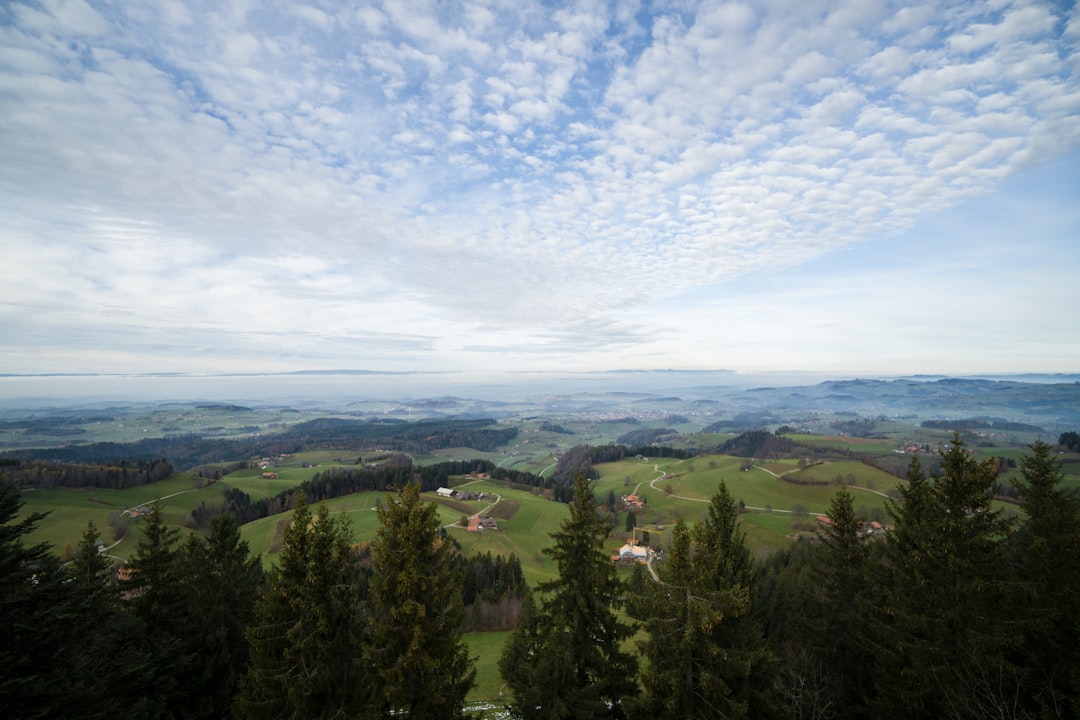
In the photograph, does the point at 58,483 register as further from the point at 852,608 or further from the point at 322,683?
the point at 852,608

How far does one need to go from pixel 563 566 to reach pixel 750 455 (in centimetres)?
15699

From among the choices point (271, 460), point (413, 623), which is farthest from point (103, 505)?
point (413, 623)

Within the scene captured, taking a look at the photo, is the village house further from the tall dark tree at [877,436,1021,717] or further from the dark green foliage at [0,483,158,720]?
the tall dark tree at [877,436,1021,717]

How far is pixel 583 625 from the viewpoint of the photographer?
14.9m

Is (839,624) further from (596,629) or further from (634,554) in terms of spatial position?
(634,554)

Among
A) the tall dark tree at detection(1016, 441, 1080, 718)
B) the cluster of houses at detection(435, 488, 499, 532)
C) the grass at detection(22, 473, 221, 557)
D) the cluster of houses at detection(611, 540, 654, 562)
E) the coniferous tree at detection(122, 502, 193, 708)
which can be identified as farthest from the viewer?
the cluster of houses at detection(435, 488, 499, 532)

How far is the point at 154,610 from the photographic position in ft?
62.4

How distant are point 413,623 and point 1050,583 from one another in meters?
20.7

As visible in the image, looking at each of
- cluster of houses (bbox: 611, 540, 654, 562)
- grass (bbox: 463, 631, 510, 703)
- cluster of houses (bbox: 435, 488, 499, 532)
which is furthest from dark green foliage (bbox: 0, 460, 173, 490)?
cluster of houses (bbox: 611, 540, 654, 562)

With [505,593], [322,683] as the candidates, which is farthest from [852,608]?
[505,593]

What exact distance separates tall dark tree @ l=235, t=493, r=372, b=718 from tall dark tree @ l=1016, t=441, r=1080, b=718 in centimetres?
2001

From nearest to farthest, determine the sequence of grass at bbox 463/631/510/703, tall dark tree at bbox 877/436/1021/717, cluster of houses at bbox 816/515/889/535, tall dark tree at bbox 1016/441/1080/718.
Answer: tall dark tree at bbox 1016/441/1080/718, tall dark tree at bbox 877/436/1021/717, cluster of houses at bbox 816/515/889/535, grass at bbox 463/631/510/703

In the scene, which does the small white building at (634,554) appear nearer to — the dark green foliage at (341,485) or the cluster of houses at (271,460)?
the dark green foliage at (341,485)

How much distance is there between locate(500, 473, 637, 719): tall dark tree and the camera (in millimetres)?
14344
